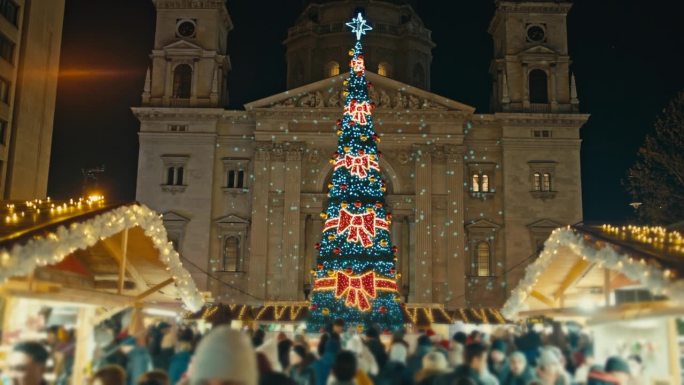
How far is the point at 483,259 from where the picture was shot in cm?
4278

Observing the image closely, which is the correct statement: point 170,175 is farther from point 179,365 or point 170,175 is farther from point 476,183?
point 179,365

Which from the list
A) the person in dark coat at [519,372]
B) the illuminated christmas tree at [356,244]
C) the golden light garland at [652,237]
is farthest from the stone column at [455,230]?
the person in dark coat at [519,372]

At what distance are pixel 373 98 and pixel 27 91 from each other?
1842cm

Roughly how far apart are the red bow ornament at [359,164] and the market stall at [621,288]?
38.0ft

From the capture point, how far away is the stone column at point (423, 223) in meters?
40.8

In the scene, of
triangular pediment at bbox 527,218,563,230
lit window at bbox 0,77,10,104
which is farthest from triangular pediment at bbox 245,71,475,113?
lit window at bbox 0,77,10,104

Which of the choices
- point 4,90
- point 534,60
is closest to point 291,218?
point 4,90

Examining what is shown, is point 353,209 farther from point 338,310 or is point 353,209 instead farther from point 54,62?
point 54,62

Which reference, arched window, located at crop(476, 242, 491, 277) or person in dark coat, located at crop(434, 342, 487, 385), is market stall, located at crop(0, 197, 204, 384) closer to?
person in dark coat, located at crop(434, 342, 487, 385)

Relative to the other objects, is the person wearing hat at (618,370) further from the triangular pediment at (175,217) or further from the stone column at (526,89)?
the stone column at (526,89)

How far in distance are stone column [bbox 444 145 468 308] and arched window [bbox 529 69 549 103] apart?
602cm

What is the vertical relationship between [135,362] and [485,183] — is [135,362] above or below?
below

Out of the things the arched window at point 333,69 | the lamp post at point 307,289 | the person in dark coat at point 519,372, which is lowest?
the person in dark coat at point 519,372

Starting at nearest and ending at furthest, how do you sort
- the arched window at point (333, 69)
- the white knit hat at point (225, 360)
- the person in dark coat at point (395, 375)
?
the white knit hat at point (225, 360) < the person in dark coat at point (395, 375) < the arched window at point (333, 69)
